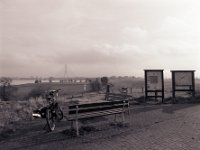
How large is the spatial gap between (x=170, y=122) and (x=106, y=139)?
3.65 m

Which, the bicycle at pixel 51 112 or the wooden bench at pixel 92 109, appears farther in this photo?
the bicycle at pixel 51 112

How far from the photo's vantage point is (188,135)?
9.15 metres

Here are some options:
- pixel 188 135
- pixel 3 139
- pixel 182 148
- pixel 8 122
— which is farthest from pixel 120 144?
pixel 8 122

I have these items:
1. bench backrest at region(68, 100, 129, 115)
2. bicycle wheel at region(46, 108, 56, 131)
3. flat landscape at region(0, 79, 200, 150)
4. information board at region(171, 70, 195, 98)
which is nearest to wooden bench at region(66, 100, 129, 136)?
bench backrest at region(68, 100, 129, 115)

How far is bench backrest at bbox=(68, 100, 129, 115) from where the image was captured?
952cm

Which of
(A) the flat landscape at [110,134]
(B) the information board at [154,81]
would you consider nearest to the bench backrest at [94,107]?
(A) the flat landscape at [110,134]

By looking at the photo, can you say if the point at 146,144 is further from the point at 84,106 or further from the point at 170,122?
the point at 170,122

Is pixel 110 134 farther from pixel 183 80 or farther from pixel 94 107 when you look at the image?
pixel 183 80

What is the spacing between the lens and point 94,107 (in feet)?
33.3

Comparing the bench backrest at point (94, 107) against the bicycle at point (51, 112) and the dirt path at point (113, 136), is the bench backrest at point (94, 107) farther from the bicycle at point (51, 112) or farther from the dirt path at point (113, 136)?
the bicycle at point (51, 112)

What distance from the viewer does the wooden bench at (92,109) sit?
9.49 meters

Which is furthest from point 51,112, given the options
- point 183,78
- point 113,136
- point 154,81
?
point 183,78

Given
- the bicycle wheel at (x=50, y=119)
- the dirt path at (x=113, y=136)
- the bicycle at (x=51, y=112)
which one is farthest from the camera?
the bicycle at (x=51, y=112)

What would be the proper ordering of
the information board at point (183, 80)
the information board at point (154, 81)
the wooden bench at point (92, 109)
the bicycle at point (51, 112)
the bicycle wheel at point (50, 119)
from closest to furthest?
the wooden bench at point (92, 109), the bicycle wheel at point (50, 119), the bicycle at point (51, 112), the information board at point (154, 81), the information board at point (183, 80)
